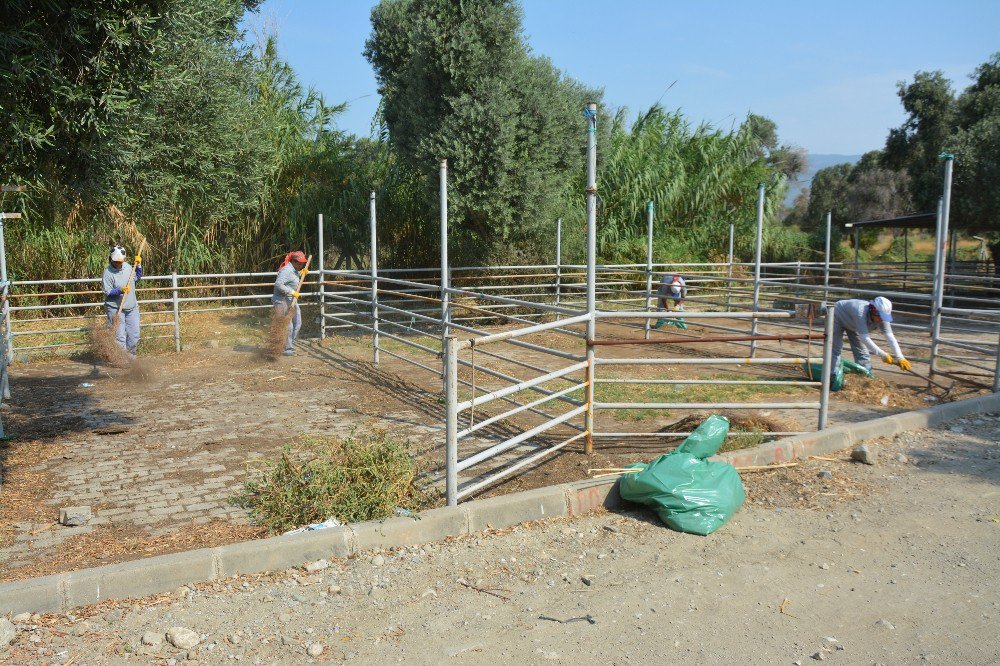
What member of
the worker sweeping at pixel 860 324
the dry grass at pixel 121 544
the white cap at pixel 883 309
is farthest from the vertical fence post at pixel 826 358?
the dry grass at pixel 121 544

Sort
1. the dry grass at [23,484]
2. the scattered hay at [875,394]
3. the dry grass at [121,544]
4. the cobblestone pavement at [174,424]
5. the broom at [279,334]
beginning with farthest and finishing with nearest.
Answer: the broom at [279,334], the scattered hay at [875,394], the cobblestone pavement at [174,424], the dry grass at [23,484], the dry grass at [121,544]

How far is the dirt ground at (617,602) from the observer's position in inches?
138

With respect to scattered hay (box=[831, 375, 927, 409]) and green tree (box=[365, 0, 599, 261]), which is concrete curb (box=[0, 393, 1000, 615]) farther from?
green tree (box=[365, 0, 599, 261])

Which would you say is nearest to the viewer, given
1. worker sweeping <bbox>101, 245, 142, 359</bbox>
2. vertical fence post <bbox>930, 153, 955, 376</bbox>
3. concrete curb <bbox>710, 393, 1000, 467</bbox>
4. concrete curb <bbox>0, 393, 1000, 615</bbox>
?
concrete curb <bbox>0, 393, 1000, 615</bbox>

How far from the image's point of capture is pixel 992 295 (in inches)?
837

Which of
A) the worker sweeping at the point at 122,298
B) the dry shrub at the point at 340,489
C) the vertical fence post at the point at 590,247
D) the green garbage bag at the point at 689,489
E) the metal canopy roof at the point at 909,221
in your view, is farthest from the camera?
the metal canopy roof at the point at 909,221

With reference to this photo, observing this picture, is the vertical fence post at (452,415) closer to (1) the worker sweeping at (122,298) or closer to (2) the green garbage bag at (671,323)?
(1) the worker sweeping at (122,298)

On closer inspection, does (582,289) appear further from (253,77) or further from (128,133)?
(128,133)

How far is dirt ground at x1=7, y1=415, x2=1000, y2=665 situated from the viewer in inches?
138

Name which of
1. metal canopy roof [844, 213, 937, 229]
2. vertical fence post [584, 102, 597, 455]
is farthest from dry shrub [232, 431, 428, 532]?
metal canopy roof [844, 213, 937, 229]

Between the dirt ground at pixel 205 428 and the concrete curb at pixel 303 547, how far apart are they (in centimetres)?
48

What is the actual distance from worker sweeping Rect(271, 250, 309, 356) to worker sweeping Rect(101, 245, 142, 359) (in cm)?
194

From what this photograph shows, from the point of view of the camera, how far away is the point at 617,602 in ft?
13.0

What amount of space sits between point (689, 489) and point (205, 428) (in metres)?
4.68
